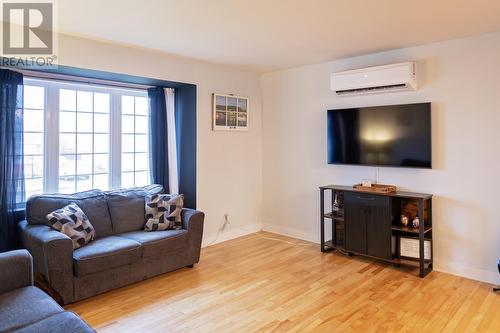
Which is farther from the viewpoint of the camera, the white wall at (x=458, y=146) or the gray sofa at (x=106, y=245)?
the white wall at (x=458, y=146)

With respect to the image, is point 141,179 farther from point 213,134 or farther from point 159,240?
point 159,240

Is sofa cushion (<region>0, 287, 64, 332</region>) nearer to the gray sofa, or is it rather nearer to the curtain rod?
the gray sofa

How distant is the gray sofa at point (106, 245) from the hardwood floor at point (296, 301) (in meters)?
0.15

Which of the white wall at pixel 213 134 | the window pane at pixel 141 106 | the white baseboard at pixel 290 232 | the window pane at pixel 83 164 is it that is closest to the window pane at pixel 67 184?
the window pane at pixel 83 164

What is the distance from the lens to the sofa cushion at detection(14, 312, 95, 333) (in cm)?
172

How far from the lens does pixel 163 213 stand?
3863mm

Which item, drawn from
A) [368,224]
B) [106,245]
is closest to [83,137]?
[106,245]

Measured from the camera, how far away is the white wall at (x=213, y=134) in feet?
11.9

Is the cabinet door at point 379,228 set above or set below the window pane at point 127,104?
below

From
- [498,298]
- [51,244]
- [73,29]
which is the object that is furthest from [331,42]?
[51,244]

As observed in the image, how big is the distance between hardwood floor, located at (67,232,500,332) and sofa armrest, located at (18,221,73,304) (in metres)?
0.21

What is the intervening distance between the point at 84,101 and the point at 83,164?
2.39ft

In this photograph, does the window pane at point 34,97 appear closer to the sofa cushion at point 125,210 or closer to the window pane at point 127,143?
the window pane at point 127,143

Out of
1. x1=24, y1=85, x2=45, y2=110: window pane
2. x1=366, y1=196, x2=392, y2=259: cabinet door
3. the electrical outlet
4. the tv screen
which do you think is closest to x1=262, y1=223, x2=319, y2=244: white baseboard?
the electrical outlet
